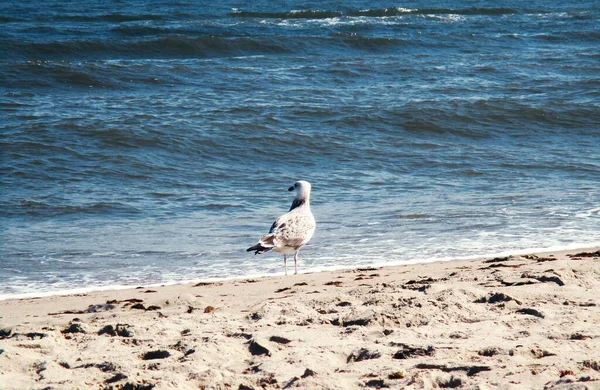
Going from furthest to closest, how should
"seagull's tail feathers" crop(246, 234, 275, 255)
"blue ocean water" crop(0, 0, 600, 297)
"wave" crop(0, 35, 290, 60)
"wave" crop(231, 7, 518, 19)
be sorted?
"wave" crop(231, 7, 518, 19) < "wave" crop(0, 35, 290, 60) < "blue ocean water" crop(0, 0, 600, 297) < "seagull's tail feathers" crop(246, 234, 275, 255)

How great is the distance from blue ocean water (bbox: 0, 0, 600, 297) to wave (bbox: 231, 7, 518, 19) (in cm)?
157

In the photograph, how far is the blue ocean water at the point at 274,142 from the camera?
7871mm

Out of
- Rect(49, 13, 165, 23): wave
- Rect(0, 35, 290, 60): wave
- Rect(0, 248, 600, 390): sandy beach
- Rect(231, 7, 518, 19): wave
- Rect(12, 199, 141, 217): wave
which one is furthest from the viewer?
Rect(231, 7, 518, 19): wave

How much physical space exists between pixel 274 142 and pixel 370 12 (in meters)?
15.3

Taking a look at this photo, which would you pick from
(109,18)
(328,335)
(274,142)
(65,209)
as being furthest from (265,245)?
(109,18)

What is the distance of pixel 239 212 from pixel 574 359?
18.0 feet

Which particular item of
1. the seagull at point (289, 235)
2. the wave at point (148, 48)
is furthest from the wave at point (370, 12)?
the seagull at point (289, 235)

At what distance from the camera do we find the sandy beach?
3.93 m

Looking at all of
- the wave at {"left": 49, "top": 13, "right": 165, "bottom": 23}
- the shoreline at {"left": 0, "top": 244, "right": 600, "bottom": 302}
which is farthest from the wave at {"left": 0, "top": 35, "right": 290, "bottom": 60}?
the shoreline at {"left": 0, "top": 244, "right": 600, "bottom": 302}

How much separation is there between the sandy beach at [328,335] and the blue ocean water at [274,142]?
1338 mm

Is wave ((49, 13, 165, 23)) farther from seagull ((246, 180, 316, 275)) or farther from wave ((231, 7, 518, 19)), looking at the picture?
seagull ((246, 180, 316, 275))

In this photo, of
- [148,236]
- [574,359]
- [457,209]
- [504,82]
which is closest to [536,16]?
[504,82]

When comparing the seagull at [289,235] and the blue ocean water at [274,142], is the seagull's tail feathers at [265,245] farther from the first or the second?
the blue ocean water at [274,142]

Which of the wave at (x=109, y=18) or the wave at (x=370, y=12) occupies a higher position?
the wave at (x=109, y=18)
